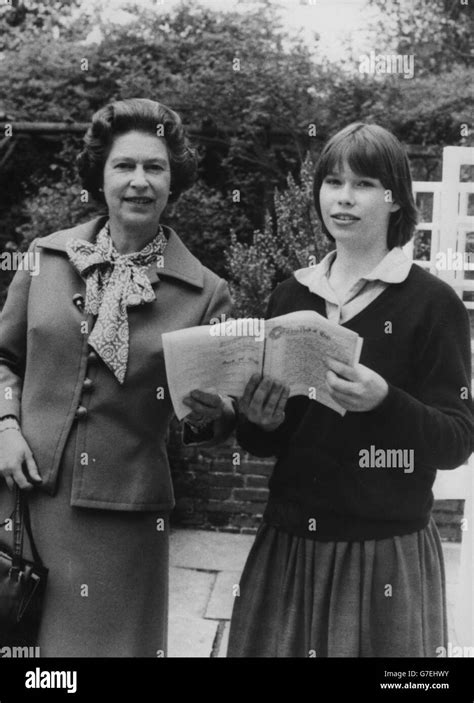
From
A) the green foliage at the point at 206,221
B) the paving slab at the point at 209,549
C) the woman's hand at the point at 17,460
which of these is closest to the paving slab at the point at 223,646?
the paving slab at the point at 209,549

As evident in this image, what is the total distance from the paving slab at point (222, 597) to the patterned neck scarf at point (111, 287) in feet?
5.11

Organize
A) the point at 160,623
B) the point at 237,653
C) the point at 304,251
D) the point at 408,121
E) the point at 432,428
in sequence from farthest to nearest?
the point at 408,121
the point at 304,251
the point at 160,623
the point at 237,653
the point at 432,428

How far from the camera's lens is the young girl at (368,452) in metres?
1.61

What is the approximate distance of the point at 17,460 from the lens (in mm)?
1738

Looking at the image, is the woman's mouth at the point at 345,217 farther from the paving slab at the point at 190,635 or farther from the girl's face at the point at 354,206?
the paving slab at the point at 190,635

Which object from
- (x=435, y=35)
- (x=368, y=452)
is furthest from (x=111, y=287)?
(x=435, y=35)

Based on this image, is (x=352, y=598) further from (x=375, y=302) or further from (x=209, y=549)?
(x=209, y=549)

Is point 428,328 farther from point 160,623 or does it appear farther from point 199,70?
point 199,70

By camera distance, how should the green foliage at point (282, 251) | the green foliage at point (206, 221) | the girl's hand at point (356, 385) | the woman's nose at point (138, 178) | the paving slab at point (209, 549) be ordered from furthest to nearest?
the green foliage at point (206, 221), the green foliage at point (282, 251), the paving slab at point (209, 549), the woman's nose at point (138, 178), the girl's hand at point (356, 385)

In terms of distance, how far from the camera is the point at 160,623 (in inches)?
74.3

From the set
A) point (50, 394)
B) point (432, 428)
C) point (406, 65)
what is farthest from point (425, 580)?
point (406, 65)

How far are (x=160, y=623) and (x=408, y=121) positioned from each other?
380 centimetres

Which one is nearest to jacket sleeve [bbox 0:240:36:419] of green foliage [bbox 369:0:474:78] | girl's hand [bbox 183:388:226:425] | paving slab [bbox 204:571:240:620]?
girl's hand [bbox 183:388:226:425]

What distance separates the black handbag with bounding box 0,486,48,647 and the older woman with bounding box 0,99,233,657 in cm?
2
